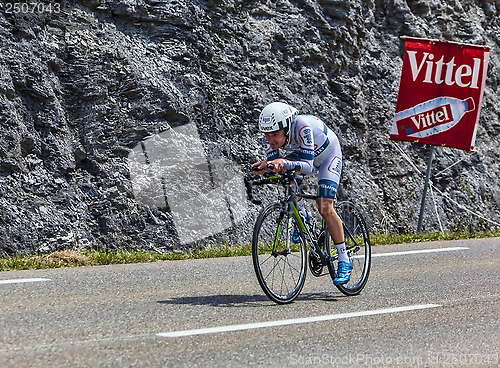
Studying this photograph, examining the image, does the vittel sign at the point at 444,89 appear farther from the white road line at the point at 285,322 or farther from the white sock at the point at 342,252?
the white road line at the point at 285,322

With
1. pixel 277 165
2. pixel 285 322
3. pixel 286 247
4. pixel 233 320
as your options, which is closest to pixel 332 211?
pixel 286 247

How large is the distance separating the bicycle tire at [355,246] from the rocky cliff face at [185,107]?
432 centimetres

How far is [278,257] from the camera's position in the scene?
5.33 m

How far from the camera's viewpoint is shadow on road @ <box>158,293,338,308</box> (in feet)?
17.2

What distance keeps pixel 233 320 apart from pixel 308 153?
1674 millimetres

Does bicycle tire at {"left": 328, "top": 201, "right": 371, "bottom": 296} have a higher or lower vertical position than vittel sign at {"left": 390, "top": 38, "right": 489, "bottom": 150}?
lower

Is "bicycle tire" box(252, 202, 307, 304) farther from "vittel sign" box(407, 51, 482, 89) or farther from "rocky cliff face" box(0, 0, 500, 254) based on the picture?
"vittel sign" box(407, 51, 482, 89)

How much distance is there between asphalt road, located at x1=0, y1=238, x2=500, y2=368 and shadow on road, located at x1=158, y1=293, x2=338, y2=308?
0.03 feet

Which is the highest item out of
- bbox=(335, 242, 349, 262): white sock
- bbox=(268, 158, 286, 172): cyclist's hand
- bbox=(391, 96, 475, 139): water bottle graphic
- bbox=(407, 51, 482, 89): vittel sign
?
bbox=(407, 51, 482, 89): vittel sign

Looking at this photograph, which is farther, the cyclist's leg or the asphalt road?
the cyclist's leg

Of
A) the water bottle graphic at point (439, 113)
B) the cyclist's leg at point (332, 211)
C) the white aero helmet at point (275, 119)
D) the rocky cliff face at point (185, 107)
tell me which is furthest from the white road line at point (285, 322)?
the water bottle graphic at point (439, 113)

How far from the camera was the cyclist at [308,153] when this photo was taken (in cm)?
526

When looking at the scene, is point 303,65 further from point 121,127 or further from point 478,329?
point 478,329

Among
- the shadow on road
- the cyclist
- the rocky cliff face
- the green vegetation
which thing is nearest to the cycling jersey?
the cyclist
